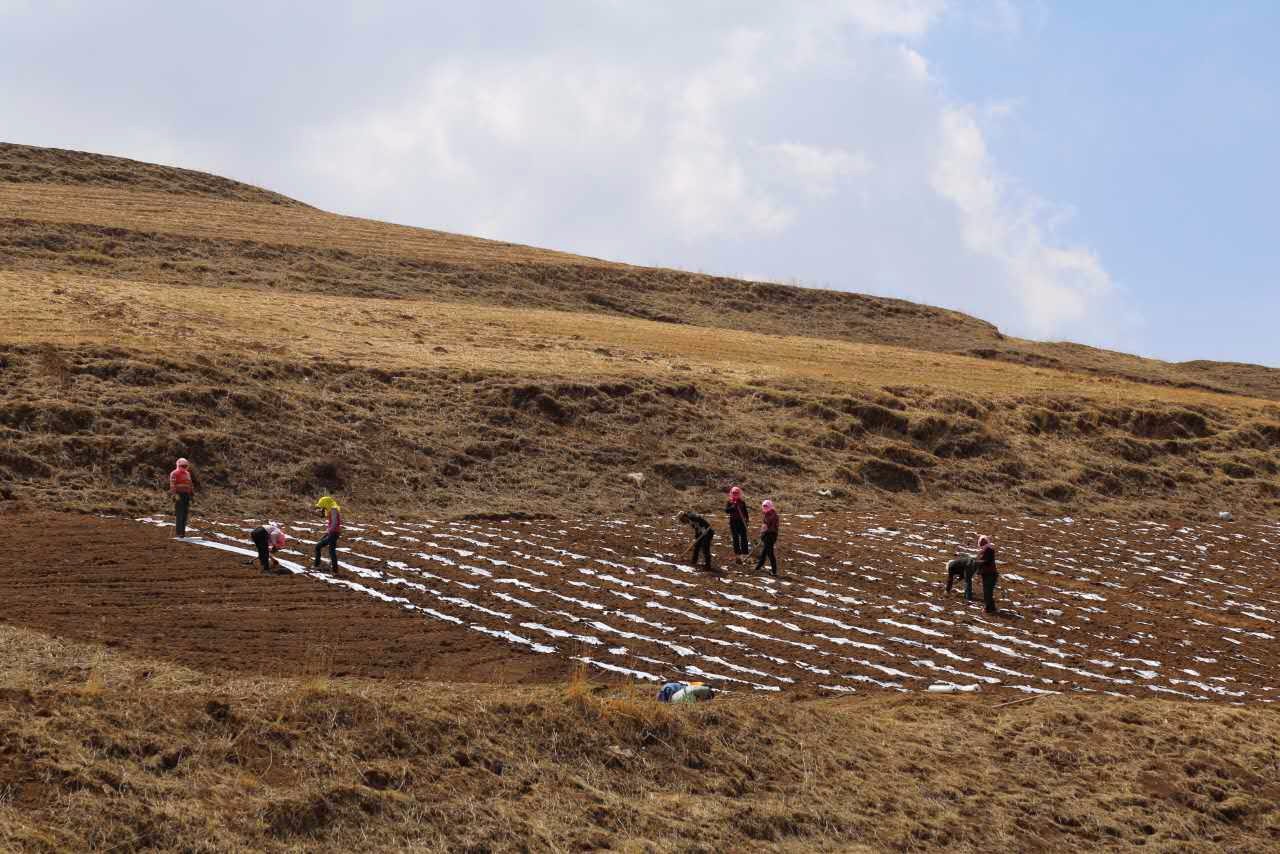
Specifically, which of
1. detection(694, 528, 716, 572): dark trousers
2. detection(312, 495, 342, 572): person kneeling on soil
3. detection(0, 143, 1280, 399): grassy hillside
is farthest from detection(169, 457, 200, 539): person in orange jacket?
detection(0, 143, 1280, 399): grassy hillside

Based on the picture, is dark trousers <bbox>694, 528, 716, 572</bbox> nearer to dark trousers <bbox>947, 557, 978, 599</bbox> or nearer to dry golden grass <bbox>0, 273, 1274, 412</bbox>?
dark trousers <bbox>947, 557, 978, 599</bbox>

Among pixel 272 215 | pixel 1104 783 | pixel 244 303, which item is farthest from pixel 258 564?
pixel 272 215

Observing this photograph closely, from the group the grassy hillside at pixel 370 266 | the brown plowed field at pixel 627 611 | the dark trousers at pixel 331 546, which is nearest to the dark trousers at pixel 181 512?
the brown plowed field at pixel 627 611

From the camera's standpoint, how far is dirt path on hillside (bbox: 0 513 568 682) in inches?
721

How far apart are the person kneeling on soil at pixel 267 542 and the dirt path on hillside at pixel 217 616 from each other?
1.05 ft

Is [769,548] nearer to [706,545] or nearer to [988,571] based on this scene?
[706,545]

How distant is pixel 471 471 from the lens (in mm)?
34125

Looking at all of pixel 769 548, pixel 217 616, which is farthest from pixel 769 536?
pixel 217 616

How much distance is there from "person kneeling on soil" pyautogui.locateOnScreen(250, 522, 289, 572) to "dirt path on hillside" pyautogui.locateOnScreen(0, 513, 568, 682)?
0.32 metres

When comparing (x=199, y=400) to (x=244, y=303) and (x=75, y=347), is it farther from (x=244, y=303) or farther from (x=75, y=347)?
(x=244, y=303)

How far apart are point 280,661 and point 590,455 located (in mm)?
19233

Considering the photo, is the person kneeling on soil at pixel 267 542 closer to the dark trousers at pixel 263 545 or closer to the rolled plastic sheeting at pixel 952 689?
the dark trousers at pixel 263 545

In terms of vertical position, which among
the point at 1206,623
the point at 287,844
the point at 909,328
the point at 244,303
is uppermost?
the point at 909,328

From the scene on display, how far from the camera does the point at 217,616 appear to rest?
2011 cm
